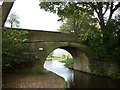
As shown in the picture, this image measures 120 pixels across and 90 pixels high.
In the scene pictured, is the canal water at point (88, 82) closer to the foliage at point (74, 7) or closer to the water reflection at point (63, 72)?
the water reflection at point (63, 72)

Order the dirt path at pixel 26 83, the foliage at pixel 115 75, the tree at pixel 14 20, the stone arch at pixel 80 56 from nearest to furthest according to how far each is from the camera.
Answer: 1. the dirt path at pixel 26 83
2. the foliage at pixel 115 75
3. the stone arch at pixel 80 56
4. the tree at pixel 14 20

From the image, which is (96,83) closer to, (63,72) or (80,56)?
(63,72)

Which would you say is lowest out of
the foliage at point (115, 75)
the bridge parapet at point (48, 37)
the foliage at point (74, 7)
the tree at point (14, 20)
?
the foliage at point (115, 75)

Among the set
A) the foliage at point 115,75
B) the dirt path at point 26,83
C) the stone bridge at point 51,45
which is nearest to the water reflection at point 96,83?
the foliage at point 115,75

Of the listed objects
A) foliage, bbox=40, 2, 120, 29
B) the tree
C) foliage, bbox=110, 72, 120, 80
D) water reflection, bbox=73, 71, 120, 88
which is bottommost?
water reflection, bbox=73, 71, 120, 88

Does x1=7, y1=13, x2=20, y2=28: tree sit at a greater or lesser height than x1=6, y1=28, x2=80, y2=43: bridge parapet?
greater

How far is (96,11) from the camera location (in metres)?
9.98

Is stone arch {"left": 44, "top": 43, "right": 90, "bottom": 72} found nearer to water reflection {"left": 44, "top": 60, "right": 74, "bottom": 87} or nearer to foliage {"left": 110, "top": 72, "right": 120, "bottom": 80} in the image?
water reflection {"left": 44, "top": 60, "right": 74, "bottom": 87}

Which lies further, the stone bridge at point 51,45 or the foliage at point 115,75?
the foliage at point 115,75

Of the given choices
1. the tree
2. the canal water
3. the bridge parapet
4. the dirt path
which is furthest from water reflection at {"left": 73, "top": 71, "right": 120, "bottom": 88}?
the tree

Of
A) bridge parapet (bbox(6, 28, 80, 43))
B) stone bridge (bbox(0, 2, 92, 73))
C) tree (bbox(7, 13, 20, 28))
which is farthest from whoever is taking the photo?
tree (bbox(7, 13, 20, 28))

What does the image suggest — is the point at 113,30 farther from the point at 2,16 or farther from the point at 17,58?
the point at 2,16

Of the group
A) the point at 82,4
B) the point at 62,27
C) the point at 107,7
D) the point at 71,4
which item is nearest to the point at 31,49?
the point at 71,4

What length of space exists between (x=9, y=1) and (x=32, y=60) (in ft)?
20.3
